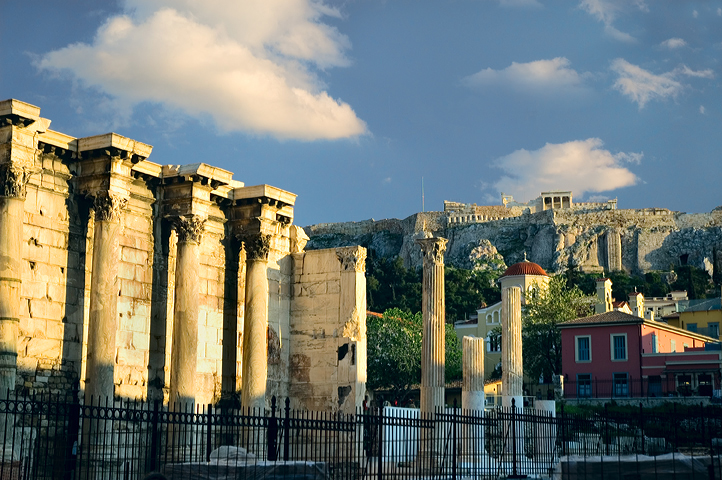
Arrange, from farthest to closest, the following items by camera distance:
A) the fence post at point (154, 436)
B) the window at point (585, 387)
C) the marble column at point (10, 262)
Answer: the window at point (585, 387) → the marble column at point (10, 262) → the fence post at point (154, 436)

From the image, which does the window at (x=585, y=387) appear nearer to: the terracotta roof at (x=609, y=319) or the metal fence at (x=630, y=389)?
the metal fence at (x=630, y=389)

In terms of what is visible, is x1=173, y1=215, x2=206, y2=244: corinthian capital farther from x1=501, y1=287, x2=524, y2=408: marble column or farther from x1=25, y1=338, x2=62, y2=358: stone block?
x1=501, y1=287, x2=524, y2=408: marble column

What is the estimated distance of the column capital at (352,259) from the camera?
19.2 m

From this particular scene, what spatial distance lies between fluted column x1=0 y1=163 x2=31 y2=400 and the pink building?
3294 centimetres

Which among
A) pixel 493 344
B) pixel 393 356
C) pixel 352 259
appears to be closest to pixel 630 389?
pixel 393 356

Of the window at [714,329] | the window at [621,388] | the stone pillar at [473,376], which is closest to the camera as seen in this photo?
the stone pillar at [473,376]

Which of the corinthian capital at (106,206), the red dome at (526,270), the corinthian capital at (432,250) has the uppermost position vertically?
the red dome at (526,270)

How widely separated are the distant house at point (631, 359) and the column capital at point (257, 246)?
91.1 ft

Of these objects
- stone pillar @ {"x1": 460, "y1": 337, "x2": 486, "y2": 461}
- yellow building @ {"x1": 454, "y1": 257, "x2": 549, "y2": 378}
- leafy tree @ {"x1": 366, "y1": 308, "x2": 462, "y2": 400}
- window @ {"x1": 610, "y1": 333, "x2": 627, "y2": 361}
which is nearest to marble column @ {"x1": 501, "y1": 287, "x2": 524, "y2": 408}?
stone pillar @ {"x1": 460, "y1": 337, "x2": 486, "y2": 461}

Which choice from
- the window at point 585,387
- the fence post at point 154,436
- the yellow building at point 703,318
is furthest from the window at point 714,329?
the fence post at point 154,436

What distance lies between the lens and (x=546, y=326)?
179 ft

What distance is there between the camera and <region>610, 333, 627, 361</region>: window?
157 ft

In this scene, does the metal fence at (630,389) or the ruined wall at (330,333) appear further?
the metal fence at (630,389)

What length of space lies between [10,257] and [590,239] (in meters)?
105
